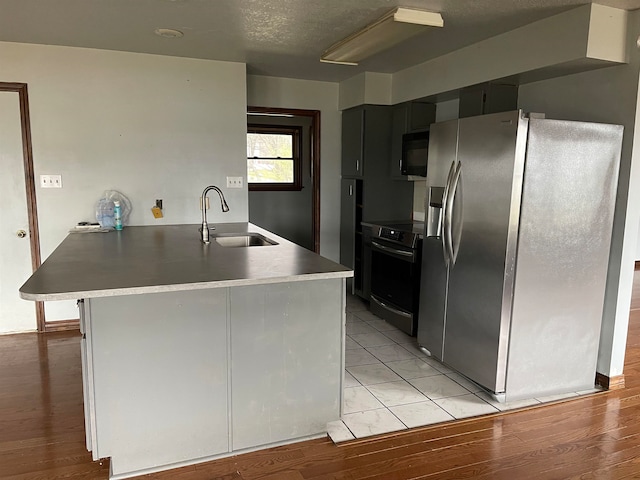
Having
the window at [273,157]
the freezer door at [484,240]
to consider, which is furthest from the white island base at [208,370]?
the window at [273,157]

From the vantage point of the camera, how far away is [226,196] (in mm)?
4098

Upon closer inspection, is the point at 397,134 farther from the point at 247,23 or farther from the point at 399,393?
the point at 399,393

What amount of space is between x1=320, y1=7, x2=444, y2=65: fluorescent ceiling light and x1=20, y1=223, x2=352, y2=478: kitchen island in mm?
1495

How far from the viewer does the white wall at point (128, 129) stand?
360 centimetres

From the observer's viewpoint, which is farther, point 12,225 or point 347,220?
point 347,220

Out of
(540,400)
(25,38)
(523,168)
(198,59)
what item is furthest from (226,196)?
(540,400)

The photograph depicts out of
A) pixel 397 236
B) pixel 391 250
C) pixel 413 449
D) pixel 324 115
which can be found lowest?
pixel 413 449

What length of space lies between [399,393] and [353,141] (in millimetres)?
2755

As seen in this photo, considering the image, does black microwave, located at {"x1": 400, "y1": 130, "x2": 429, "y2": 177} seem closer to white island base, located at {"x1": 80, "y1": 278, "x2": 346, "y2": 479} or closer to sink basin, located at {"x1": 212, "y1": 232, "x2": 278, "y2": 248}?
sink basin, located at {"x1": 212, "y1": 232, "x2": 278, "y2": 248}

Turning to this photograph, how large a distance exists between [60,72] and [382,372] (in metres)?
3.29

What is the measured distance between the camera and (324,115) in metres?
4.96

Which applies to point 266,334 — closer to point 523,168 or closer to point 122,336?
point 122,336

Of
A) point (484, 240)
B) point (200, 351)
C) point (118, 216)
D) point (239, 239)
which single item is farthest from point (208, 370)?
point (118, 216)

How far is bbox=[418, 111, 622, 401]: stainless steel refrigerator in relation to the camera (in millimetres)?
2559
